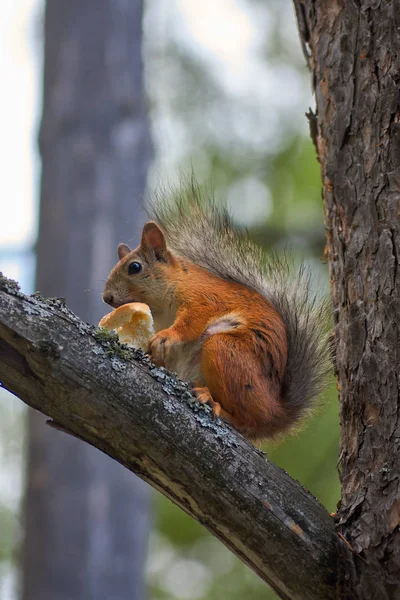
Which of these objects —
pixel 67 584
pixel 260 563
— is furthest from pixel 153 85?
pixel 260 563

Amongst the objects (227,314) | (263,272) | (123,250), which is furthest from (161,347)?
(123,250)

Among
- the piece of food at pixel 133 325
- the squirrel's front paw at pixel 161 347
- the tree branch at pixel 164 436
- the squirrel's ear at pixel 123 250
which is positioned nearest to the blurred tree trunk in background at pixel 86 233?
the squirrel's ear at pixel 123 250

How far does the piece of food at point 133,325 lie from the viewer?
84.6 inches

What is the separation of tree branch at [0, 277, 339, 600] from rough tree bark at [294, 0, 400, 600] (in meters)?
0.09

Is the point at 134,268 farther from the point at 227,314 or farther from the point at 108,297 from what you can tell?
the point at 227,314

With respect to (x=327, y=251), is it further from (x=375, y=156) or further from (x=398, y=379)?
(x=398, y=379)

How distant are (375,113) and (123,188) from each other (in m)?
2.50

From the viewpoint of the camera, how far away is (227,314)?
223 centimetres

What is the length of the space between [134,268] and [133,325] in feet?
1.18

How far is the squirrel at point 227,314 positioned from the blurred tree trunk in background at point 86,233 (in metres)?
1.38

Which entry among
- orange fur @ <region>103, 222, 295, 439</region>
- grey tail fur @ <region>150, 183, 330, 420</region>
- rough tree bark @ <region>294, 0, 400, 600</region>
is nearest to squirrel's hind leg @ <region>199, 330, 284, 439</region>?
orange fur @ <region>103, 222, 295, 439</region>

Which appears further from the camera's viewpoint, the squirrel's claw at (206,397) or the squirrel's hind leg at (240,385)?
the squirrel's hind leg at (240,385)

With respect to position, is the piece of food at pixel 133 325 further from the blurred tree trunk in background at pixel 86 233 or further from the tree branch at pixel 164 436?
the blurred tree trunk in background at pixel 86 233

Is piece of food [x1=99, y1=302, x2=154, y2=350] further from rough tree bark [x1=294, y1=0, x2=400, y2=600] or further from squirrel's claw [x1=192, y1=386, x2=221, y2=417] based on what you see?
rough tree bark [x1=294, y1=0, x2=400, y2=600]
